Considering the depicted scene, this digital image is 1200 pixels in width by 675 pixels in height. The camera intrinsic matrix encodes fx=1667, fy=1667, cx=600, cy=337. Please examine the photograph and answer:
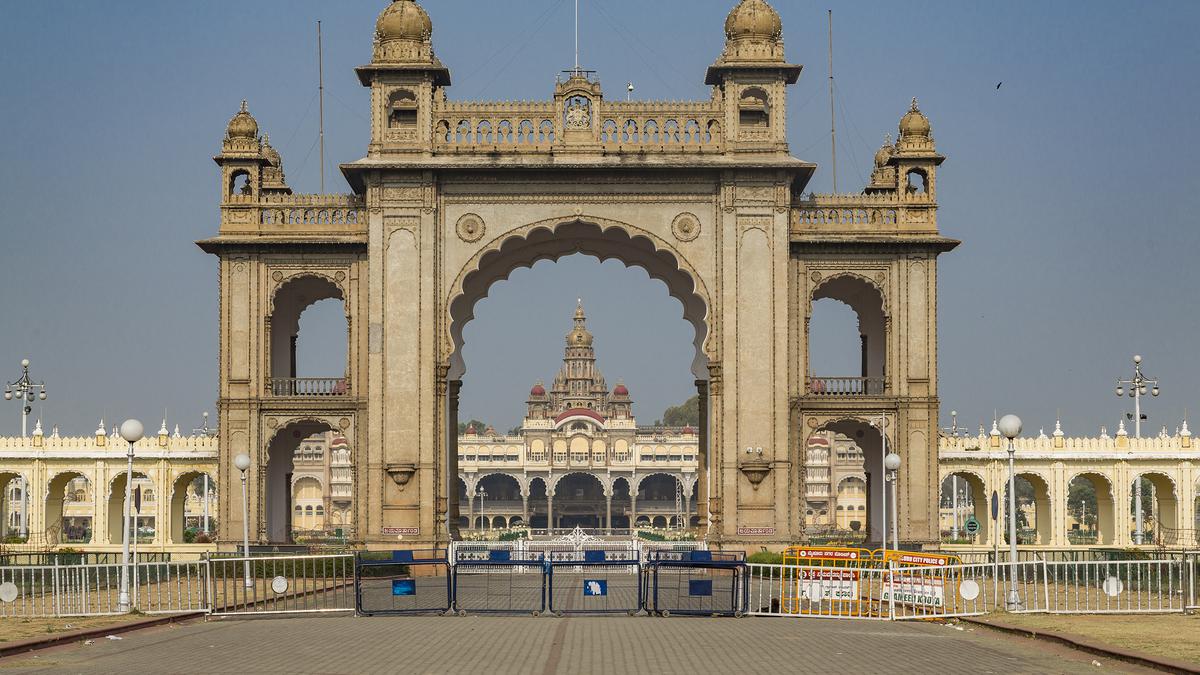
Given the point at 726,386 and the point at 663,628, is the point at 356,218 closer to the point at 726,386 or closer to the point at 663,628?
the point at 726,386

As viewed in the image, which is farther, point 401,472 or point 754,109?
point 754,109

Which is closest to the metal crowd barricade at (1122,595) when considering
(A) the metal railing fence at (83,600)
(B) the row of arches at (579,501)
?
(A) the metal railing fence at (83,600)

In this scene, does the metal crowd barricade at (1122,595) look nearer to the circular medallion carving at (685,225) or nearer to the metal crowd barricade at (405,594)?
the metal crowd barricade at (405,594)

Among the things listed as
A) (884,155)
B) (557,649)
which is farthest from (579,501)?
(557,649)

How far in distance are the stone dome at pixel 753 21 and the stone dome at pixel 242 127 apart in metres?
13.9

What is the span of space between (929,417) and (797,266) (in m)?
5.60

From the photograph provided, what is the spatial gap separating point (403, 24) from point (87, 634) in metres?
26.5

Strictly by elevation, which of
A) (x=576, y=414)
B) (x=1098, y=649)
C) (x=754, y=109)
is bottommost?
(x=1098, y=649)

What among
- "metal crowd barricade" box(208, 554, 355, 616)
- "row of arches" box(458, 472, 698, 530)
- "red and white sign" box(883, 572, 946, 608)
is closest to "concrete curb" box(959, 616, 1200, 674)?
"red and white sign" box(883, 572, 946, 608)

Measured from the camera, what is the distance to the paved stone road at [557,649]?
1922 cm

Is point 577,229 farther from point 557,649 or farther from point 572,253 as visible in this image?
point 557,649

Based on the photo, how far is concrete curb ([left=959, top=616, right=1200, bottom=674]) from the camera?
18688 mm

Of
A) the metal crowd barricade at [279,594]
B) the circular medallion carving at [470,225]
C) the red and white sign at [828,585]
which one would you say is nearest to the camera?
the metal crowd barricade at [279,594]

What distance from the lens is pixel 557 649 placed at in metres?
21.2
